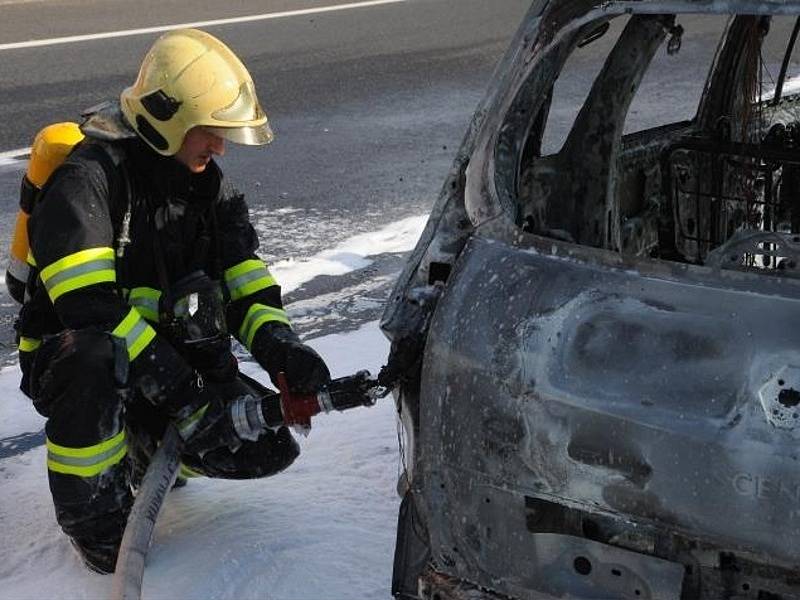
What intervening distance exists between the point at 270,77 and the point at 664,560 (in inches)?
322

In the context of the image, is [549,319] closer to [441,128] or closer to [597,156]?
[597,156]

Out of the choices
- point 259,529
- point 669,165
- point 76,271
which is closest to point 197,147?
point 76,271

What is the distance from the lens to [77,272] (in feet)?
10.7

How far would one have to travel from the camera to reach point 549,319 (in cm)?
265

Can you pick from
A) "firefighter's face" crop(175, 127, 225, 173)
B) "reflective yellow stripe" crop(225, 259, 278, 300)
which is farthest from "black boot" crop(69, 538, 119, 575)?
"firefighter's face" crop(175, 127, 225, 173)

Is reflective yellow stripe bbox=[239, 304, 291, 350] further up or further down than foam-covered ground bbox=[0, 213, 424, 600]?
further up

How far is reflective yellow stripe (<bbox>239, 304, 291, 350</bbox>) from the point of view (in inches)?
151

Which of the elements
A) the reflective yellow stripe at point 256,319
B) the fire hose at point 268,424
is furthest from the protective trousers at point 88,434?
the reflective yellow stripe at point 256,319

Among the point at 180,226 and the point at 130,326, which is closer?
the point at 130,326

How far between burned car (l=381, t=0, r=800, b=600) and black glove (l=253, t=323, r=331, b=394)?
0.73 metres

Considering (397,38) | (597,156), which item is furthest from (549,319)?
(397,38)

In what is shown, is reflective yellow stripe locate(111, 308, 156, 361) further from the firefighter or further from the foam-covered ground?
the foam-covered ground

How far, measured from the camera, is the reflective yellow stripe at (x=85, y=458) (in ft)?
11.1

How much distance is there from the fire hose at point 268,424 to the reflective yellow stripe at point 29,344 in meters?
0.51
